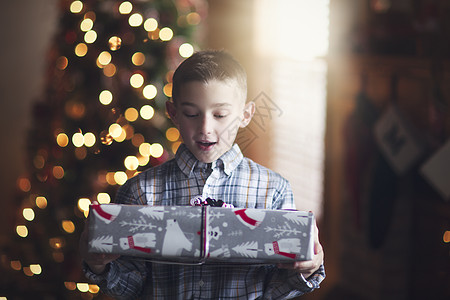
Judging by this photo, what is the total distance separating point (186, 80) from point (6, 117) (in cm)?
283

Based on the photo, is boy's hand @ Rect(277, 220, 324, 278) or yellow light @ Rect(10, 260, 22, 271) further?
yellow light @ Rect(10, 260, 22, 271)

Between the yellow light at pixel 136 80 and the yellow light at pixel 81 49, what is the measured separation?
0.20 m

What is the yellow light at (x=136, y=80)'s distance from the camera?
6.06 ft

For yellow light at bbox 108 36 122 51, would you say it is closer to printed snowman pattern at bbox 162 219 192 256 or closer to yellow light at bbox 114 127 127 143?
yellow light at bbox 114 127 127 143

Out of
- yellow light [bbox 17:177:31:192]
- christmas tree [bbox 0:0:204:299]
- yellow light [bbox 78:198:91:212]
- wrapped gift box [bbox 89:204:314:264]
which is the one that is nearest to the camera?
wrapped gift box [bbox 89:204:314:264]

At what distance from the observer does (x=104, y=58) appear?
185 cm

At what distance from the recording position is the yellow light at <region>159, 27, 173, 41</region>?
1.88 metres

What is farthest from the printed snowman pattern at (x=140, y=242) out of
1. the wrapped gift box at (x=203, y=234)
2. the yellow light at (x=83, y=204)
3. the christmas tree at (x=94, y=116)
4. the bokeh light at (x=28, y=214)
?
the bokeh light at (x=28, y=214)

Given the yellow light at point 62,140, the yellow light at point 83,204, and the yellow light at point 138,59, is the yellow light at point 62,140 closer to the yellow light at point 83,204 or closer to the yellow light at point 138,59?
the yellow light at point 83,204

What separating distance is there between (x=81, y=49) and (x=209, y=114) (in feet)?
4.22

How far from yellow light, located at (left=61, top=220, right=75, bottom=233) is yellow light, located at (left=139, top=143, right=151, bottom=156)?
0.41 metres

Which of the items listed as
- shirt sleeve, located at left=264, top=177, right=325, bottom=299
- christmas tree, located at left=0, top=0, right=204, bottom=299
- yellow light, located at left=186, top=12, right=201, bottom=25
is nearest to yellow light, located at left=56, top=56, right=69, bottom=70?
christmas tree, located at left=0, top=0, right=204, bottom=299

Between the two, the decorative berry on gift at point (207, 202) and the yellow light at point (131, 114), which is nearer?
the decorative berry on gift at point (207, 202)

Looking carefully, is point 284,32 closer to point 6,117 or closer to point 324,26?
point 324,26
